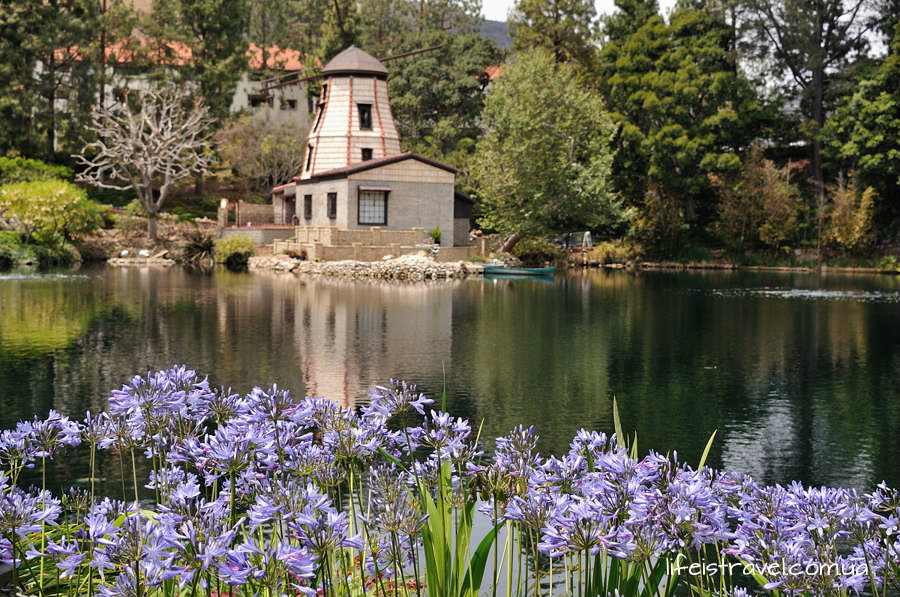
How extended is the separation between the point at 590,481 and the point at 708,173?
52.3 meters

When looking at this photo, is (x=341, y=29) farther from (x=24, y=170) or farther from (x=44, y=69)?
(x=24, y=170)

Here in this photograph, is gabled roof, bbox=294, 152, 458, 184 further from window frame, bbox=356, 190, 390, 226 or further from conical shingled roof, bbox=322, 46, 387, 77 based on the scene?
conical shingled roof, bbox=322, 46, 387, 77

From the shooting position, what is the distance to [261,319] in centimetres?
2461

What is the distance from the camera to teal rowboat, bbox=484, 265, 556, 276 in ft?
148

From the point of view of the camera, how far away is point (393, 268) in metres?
43.8

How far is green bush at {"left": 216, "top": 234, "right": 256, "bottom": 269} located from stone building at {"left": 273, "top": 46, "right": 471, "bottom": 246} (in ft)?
9.85

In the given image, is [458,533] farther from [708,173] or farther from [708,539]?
[708,173]

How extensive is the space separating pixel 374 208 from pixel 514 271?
341 inches

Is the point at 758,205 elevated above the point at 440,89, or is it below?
below

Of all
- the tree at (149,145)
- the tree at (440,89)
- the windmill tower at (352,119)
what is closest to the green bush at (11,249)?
the tree at (149,145)

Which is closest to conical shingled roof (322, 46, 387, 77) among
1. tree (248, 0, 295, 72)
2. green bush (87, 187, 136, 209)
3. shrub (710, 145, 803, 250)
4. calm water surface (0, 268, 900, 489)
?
green bush (87, 187, 136, 209)

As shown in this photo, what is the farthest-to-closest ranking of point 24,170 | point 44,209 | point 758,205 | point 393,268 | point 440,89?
point 440,89, point 758,205, point 24,170, point 44,209, point 393,268

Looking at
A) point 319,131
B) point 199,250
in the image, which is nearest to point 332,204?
point 319,131

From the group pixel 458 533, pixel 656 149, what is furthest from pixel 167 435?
pixel 656 149
